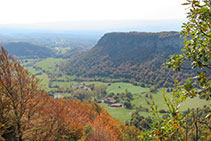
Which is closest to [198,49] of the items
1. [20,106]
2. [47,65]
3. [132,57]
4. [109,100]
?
[20,106]

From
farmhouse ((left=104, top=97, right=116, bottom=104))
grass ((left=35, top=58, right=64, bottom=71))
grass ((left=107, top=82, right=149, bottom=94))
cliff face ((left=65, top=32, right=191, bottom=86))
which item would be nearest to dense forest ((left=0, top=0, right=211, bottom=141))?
cliff face ((left=65, top=32, right=191, bottom=86))

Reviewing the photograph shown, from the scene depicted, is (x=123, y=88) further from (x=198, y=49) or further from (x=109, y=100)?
(x=198, y=49)

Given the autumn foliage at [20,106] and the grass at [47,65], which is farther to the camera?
the grass at [47,65]

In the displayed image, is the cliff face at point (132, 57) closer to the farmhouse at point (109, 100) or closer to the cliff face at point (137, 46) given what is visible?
the cliff face at point (137, 46)

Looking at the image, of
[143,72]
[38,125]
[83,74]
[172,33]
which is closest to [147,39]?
[172,33]

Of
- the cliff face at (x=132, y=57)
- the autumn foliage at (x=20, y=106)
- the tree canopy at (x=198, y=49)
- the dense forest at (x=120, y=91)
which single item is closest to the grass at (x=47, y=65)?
the dense forest at (x=120, y=91)

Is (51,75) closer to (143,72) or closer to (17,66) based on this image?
(143,72)

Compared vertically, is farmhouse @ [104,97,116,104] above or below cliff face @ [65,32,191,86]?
below

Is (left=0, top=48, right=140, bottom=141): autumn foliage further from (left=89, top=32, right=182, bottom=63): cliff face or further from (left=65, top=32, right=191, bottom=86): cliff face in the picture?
(left=89, top=32, right=182, bottom=63): cliff face
